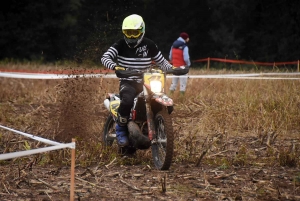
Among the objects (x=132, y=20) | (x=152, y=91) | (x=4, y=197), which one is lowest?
(x=4, y=197)

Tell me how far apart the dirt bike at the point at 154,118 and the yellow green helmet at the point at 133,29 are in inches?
15.6

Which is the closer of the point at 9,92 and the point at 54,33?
the point at 9,92

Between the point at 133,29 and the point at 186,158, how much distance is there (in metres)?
1.78

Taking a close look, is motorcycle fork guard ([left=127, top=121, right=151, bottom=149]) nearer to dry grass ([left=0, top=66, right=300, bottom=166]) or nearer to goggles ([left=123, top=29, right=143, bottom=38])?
dry grass ([left=0, top=66, right=300, bottom=166])

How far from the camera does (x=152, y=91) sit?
24.1ft

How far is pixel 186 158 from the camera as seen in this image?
8.08 metres

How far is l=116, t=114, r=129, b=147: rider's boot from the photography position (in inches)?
315

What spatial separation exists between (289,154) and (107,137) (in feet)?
8.59

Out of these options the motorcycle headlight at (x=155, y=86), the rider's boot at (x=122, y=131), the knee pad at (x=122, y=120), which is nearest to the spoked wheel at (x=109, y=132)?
the rider's boot at (x=122, y=131)

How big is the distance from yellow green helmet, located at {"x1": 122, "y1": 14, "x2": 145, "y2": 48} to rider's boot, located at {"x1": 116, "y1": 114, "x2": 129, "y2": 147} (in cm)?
97

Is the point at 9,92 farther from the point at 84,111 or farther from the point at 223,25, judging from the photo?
the point at 223,25

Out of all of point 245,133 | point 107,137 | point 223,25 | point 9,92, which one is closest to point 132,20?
point 107,137

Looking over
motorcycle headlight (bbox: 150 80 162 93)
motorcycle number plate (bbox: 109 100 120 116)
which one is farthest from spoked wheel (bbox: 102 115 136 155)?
motorcycle headlight (bbox: 150 80 162 93)

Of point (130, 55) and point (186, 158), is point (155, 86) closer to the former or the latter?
point (130, 55)
